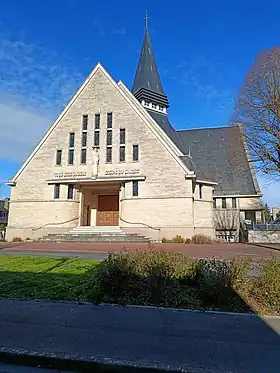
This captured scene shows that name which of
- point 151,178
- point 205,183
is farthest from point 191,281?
point 205,183

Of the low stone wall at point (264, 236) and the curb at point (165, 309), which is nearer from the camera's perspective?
the curb at point (165, 309)

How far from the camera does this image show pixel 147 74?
42.4m

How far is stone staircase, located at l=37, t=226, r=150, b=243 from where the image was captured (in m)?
A: 27.1

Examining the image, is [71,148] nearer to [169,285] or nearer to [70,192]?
[70,192]

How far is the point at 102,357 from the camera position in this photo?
13.0ft

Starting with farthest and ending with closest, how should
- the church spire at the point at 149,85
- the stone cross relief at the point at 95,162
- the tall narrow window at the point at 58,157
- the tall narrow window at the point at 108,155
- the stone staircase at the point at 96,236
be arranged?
the church spire at the point at 149,85 → the tall narrow window at the point at 58,157 → the tall narrow window at the point at 108,155 → the stone cross relief at the point at 95,162 → the stone staircase at the point at 96,236

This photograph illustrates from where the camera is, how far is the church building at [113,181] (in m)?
29.0

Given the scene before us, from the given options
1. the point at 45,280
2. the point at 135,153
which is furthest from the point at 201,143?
the point at 45,280

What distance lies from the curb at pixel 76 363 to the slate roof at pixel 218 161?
1127 inches

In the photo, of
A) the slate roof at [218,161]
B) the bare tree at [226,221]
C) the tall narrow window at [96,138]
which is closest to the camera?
the tall narrow window at [96,138]

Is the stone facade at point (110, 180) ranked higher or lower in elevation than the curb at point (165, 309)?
higher

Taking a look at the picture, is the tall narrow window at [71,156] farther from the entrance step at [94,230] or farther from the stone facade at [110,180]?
the entrance step at [94,230]

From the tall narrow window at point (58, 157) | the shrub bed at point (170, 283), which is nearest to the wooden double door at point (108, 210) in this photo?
the tall narrow window at point (58, 157)

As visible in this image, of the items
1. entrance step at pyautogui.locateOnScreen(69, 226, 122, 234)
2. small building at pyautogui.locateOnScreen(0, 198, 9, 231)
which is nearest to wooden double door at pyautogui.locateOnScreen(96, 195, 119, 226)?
entrance step at pyautogui.locateOnScreen(69, 226, 122, 234)
